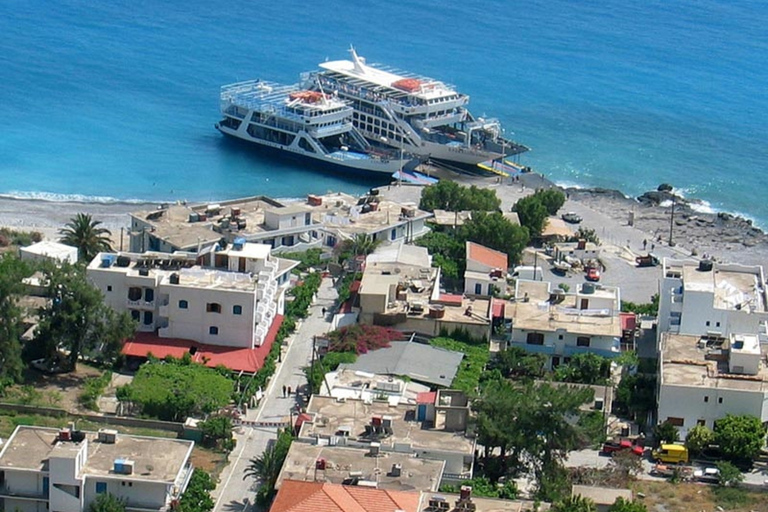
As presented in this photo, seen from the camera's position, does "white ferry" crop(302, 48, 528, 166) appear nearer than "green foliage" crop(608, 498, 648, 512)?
No

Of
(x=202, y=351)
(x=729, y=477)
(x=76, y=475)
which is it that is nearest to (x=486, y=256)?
(x=202, y=351)

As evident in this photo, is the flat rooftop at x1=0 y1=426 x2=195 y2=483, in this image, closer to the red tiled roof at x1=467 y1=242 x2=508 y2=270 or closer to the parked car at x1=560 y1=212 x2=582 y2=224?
the red tiled roof at x1=467 y1=242 x2=508 y2=270

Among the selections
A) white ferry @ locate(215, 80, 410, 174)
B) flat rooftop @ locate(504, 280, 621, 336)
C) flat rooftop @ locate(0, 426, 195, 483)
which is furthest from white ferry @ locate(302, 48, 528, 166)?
flat rooftop @ locate(0, 426, 195, 483)

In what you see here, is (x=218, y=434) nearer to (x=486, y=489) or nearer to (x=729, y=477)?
(x=486, y=489)

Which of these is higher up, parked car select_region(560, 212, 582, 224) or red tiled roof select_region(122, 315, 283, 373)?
parked car select_region(560, 212, 582, 224)

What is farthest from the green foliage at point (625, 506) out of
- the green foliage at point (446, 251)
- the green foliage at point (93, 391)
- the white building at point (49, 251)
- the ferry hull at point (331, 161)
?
the ferry hull at point (331, 161)

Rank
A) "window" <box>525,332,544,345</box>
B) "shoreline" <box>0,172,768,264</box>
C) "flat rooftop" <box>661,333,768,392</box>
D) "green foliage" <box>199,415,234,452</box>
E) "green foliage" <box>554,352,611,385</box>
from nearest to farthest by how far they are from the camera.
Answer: "green foliage" <box>199,415,234,452</box> → "flat rooftop" <box>661,333,768,392</box> → "green foliage" <box>554,352,611,385</box> → "window" <box>525,332,544,345</box> → "shoreline" <box>0,172,768,264</box>

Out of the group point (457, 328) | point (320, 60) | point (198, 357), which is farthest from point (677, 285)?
point (320, 60)
